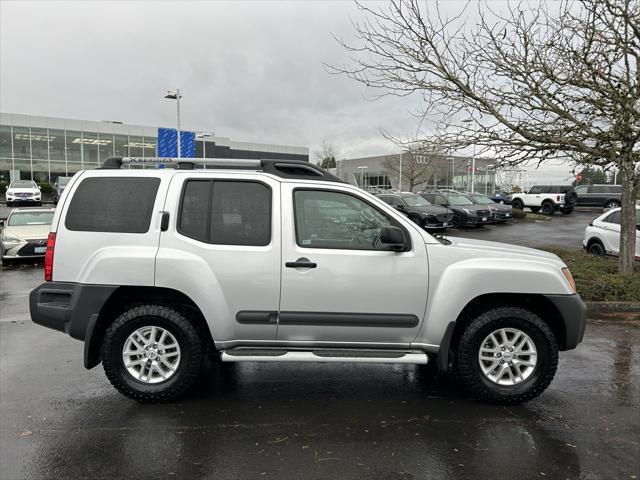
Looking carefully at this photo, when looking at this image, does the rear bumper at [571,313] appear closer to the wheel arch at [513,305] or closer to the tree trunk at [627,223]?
the wheel arch at [513,305]

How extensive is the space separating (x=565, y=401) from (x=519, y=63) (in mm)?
6504

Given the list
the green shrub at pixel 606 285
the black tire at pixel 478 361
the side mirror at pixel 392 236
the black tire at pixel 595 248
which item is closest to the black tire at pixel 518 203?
the black tire at pixel 595 248

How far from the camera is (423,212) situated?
21.7 meters

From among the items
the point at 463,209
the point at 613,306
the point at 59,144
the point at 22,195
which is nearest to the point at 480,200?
the point at 463,209

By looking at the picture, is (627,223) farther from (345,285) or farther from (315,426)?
(315,426)

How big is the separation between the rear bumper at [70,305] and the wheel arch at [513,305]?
3060 millimetres

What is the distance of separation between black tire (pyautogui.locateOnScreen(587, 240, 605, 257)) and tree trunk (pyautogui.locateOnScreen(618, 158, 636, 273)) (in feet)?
8.99

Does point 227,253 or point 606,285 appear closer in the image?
point 227,253

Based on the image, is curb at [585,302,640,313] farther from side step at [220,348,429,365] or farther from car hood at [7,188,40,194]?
car hood at [7,188,40,194]

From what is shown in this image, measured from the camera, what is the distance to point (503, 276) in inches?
166

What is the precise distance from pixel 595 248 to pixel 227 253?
11.4m

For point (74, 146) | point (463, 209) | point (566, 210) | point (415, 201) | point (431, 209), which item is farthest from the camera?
point (74, 146)

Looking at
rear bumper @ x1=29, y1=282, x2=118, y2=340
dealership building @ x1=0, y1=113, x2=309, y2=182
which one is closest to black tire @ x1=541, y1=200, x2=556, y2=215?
dealership building @ x1=0, y1=113, x2=309, y2=182

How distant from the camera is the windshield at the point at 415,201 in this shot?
74.3ft
